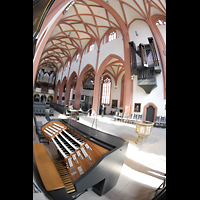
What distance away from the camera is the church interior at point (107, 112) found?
1.78 m

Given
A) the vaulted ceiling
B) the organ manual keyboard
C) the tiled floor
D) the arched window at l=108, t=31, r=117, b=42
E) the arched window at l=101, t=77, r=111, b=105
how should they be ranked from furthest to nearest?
the arched window at l=101, t=77, r=111, b=105, the arched window at l=108, t=31, r=117, b=42, the vaulted ceiling, the tiled floor, the organ manual keyboard

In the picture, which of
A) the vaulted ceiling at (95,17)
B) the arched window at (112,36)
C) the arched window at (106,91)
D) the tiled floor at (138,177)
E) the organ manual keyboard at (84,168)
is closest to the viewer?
the organ manual keyboard at (84,168)

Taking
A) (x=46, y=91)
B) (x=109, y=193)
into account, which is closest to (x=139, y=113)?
(x=109, y=193)

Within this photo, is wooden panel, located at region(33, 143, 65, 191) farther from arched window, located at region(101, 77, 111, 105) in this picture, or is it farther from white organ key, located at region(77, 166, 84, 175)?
arched window, located at region(101, 77, 111, 105)

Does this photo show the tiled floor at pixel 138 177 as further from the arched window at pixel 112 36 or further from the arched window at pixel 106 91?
the arched window at pixel 106 91

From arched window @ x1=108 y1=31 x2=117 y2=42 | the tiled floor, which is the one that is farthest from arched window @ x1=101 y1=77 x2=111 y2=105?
the tiled floor

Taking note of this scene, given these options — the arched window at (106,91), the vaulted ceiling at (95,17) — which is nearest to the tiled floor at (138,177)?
the vaulted ceiling at (95,17)

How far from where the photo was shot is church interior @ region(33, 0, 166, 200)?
1.78 meters

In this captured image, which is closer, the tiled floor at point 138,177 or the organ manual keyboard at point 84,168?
the organ manual keyboard at point 84,168

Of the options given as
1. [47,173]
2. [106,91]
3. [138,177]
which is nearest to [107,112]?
[106,91]
